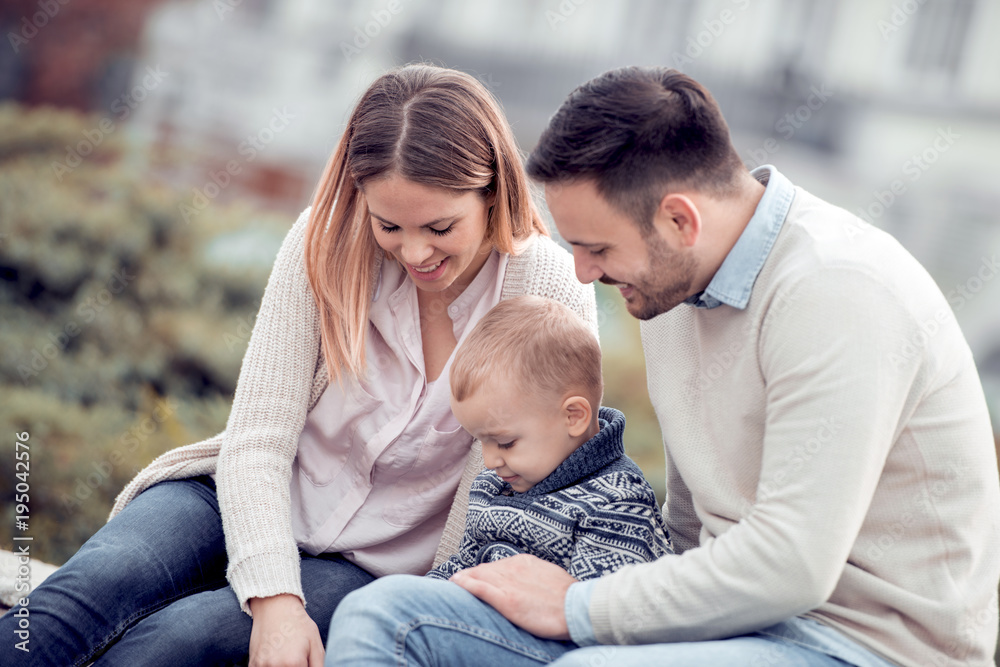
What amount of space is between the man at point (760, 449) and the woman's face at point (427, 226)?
32cm

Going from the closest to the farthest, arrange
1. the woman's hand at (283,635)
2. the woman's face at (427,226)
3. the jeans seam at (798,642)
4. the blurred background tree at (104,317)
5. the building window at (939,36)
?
the jeans seam at (798,642), the woman's hand at (283,635), the woman's face at (427,226), the blurred background tree at (104,317), the building window at (939,36)

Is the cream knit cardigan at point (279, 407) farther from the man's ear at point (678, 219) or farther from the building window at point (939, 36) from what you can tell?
the building window at point (939, 36)

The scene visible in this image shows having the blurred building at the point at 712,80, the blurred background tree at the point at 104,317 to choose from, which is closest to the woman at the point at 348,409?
the blurred background tree at the point at 104,317

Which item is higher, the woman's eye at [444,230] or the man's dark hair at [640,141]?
the man's dark hair at [640,141]

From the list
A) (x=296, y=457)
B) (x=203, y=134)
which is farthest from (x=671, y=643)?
(x=203, y=134)

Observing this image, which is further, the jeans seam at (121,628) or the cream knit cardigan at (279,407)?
the cream knit cardigan at (279,407)

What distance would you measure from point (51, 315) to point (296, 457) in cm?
280

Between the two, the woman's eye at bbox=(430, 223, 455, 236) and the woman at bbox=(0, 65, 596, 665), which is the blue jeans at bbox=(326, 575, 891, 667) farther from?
the woman's eye at bbox=(430, 223, 455, 236)

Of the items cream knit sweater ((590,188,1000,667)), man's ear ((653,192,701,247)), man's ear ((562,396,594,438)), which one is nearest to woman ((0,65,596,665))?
man's ear ((562,396,594,438))

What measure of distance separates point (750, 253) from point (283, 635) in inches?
42.3

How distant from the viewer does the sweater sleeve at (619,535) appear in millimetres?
1532

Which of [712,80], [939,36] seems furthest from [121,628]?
[939,36]

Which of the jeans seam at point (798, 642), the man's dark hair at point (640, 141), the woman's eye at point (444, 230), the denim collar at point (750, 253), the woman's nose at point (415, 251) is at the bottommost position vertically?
the jeans seam at point (798, 642)

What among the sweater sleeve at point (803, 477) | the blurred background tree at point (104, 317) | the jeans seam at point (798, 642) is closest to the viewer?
the sweater sleeve at point (803, 477)
